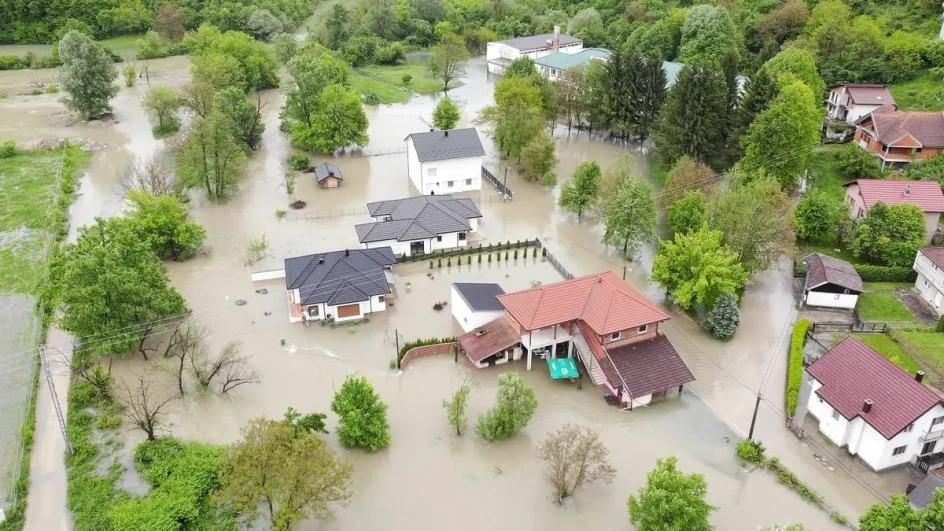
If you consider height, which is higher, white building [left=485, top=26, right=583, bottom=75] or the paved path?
white building [left=485, top=26, right=583, bottom=75]

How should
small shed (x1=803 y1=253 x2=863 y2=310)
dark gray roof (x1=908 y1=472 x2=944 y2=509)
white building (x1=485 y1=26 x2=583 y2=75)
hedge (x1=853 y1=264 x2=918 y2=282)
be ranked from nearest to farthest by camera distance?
dark gray roof (x1=908 y1=472 x2=944 y2=509), small shed (x1=803 y1=253 x2=863 y2=310), hedge (x1=853 y1=264 x2=918 y2=282), white building (x1=485 y1=26 x2=583 y2=75)

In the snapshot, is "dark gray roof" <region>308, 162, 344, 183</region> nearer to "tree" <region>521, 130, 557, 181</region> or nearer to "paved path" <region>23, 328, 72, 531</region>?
"tree" <region>521, 130, 557, 181</region>

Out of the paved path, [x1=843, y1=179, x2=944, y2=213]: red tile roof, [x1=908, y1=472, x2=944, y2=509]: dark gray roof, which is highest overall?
[x1=843, y1=179, x2=944, y2=213]: red tile roof

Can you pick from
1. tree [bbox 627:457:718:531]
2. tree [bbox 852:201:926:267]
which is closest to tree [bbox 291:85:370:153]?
tree [bbox 852:201:926:267]

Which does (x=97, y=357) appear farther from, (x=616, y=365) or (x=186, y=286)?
(x=616, y=365)

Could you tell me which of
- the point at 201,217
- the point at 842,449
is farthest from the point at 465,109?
the point at 842,449

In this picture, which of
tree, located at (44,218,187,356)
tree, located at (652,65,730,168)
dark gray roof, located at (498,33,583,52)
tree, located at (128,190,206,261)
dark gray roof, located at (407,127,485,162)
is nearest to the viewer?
tree, located at (44,218,187,356)
